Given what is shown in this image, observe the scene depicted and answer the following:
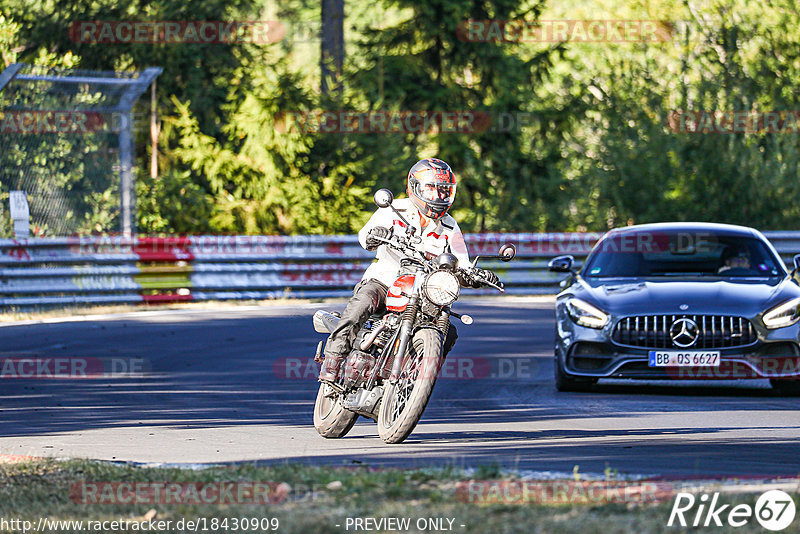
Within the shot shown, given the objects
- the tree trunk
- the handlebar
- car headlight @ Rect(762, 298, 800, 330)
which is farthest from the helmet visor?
the tree trunk

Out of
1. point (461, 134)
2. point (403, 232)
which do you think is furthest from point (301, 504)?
point (461, 134)

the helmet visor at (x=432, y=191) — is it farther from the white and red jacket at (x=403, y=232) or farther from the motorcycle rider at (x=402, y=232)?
the white and red jacket at (x=403, y=232)

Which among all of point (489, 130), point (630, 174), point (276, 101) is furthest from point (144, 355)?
point (489, 130)

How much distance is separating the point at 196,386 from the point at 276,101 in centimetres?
1535

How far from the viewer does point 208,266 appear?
23.6 metres

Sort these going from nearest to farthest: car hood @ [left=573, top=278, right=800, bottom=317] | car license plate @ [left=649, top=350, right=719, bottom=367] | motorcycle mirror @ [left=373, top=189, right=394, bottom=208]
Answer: motorcycle mirror @ [left=373, top=189, right=394, bottom=208] → car license plate @ [left=649, top=350, right=719, bottom=367] → car hood @ [left=573, top=278, right=800, bottom=317]

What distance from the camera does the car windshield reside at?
13688 millimetres

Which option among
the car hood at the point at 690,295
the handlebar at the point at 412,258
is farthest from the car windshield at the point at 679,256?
the handlebar at the point at 412,258

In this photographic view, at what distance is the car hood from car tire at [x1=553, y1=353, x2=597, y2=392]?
0.63 metres

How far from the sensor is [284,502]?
6.95 m

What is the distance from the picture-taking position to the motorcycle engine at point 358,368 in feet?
31.8

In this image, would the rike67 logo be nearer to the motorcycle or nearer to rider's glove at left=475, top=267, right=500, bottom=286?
the motorcycle

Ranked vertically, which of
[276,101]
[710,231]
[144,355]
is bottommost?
[144,355]

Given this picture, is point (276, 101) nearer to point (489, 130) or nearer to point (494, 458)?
point (489, 130)
